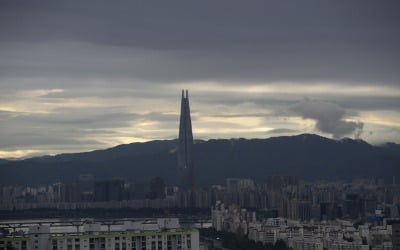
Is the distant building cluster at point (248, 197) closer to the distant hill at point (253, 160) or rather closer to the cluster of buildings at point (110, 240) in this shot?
the distant hill at point (253, 160)

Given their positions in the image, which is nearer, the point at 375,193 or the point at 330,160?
the point at 375,193

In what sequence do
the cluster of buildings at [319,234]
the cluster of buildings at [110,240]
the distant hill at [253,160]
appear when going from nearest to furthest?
1. the cluster of buildings at [110,240]
2. the cluster of buildings at [319,234]
3. the distant hill at [253,160]

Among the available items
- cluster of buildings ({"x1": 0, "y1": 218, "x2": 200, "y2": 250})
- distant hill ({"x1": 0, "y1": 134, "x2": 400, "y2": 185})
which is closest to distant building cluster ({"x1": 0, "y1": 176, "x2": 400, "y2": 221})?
distant hill ({"x1": 0, "y1": 134, "x2": 400, "y2": 185})

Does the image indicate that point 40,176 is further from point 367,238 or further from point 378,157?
point 367,238

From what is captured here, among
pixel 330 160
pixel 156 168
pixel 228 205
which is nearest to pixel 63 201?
pixel 228 205

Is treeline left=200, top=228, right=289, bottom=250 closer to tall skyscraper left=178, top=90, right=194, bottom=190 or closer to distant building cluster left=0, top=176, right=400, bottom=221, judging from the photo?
distant building cluster left=0, top=176, right=400, bottom=221

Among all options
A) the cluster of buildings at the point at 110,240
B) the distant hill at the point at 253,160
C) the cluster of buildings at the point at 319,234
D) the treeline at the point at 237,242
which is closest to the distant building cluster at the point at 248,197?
the distant hill at the point at 253,160

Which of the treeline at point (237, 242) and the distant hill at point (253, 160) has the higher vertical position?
the distant hill at point (253, 160)
